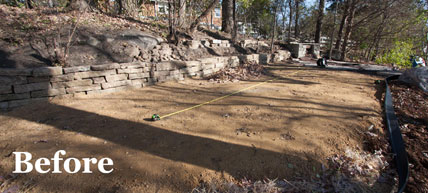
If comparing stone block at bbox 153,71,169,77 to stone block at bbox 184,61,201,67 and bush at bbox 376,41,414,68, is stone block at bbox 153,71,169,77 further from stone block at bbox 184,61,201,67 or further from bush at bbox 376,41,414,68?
bush at bbox 376,41,414,68

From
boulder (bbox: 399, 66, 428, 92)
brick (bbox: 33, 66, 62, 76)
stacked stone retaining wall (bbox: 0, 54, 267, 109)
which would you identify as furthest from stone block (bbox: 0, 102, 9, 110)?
boulder (bbox: 399, 66, 428, 92)

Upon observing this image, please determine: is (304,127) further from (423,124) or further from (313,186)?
(423,124)

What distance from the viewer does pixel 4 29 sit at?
13.4ft

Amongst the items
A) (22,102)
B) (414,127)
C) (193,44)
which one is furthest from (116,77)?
(414,127)

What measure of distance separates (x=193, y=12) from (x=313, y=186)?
25.4ft

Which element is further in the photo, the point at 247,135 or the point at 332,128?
the point at 332,128

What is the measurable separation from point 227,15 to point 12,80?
835 centimetres

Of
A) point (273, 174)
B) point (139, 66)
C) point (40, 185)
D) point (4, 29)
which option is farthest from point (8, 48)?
point (273, 174)

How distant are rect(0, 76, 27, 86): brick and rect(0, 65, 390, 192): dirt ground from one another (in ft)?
1.43

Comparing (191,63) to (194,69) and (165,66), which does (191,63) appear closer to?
(194,69)

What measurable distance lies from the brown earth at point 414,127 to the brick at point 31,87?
16.3ft

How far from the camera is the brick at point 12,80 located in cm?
304

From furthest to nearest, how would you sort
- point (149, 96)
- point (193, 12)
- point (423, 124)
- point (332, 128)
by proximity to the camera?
point (193, 12)
point (149, 96)
point (423, 124)
point (332, 128)

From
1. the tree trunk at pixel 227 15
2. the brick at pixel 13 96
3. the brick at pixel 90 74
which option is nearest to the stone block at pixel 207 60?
the brick at pixel 90 74
